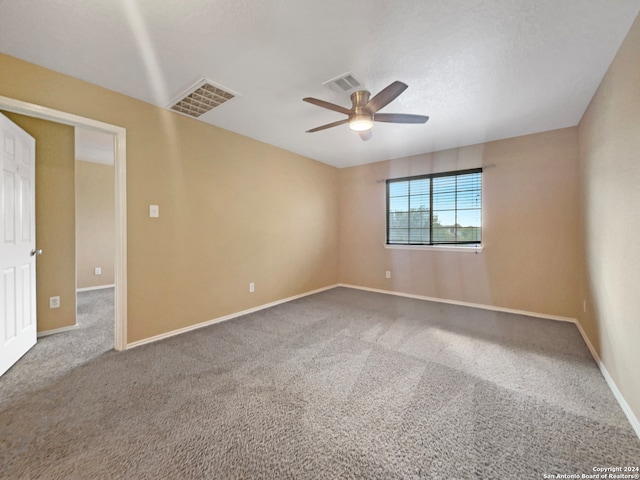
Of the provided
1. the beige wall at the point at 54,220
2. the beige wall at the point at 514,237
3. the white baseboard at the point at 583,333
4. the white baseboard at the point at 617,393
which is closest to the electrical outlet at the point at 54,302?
the beige wall at the point at 54,220

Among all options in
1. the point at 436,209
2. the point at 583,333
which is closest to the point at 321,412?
the point at 583,333

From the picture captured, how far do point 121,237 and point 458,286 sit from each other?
4337 millimetres

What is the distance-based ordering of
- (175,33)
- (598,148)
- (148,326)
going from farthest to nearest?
(148,326)
(598,148)
(175,33)

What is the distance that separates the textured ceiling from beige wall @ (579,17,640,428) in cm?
25

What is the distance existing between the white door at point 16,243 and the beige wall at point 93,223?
2676 millimetres

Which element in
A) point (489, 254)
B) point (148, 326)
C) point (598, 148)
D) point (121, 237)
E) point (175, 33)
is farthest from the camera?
point (489, 254)

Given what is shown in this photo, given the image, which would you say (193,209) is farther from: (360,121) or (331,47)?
(331,47)

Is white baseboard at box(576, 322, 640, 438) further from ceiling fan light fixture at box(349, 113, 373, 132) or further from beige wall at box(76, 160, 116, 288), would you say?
beige wall at box(76, 160, 116, 288)

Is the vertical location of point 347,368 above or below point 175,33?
below

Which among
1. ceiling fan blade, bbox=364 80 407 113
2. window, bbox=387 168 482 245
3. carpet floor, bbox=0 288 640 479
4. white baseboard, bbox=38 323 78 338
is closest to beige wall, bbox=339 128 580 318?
window, bbox=387 168 482 245

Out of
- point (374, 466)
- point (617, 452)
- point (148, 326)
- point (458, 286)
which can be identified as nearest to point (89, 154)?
point (148, 326)

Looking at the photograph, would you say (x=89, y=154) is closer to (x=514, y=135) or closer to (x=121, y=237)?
(x=121, y=237)

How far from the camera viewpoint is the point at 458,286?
155 inches

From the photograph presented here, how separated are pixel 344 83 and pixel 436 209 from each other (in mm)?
2768
